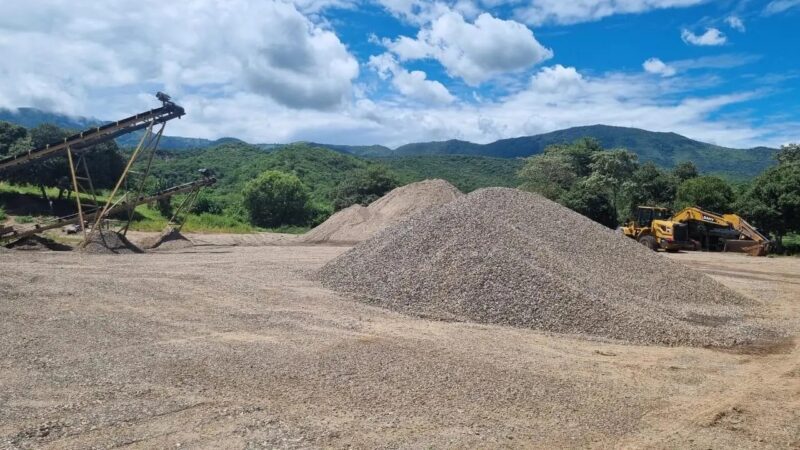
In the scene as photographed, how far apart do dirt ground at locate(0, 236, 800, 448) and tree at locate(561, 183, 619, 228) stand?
69.4ft

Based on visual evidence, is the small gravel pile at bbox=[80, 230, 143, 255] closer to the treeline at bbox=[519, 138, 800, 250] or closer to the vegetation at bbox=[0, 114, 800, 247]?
the vegetation at bbox=[0, 114, 800, 247]

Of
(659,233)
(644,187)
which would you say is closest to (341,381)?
(659,233)

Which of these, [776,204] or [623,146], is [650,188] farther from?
[623,146]

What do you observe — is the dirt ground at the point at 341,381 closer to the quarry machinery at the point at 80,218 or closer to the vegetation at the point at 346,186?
the quarry machinery at the point at 80,218

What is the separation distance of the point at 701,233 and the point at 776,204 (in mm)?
2975

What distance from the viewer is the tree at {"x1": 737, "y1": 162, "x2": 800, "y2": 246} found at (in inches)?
871

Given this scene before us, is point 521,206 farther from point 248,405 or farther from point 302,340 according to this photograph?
point 248,405

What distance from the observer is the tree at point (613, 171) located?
1464 inches

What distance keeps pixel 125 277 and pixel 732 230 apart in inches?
835

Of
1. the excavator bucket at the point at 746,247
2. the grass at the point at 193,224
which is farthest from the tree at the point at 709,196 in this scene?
the grass at the point at 193,224

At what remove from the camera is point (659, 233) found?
74.2ft

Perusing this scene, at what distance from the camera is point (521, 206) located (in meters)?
13.4

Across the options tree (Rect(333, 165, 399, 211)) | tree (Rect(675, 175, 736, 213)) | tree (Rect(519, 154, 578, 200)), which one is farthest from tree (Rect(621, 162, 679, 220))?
tree (Rect(333, 165, 399, 211))

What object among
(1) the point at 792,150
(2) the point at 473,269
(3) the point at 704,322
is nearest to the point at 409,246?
(2) the point at 473,269
